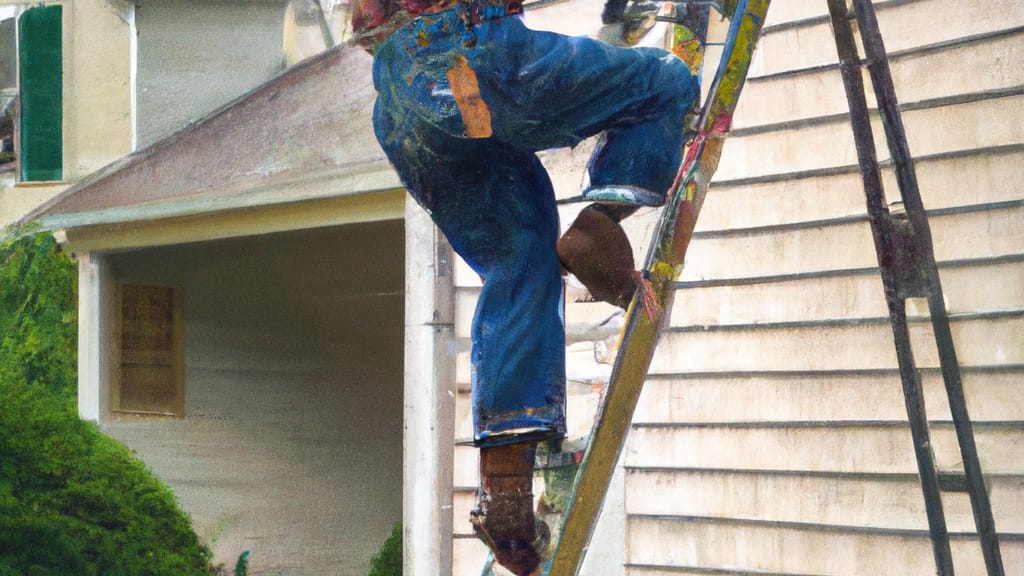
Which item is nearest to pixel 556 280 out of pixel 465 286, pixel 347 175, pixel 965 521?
pixel 965 521

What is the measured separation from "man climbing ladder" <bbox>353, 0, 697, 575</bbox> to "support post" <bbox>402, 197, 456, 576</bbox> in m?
3.03

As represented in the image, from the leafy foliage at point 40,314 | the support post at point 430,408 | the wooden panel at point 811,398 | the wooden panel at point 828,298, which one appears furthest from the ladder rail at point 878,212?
the leafy foliage at point 40,314

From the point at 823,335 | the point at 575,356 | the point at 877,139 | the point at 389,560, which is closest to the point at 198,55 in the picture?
the point at 389,560

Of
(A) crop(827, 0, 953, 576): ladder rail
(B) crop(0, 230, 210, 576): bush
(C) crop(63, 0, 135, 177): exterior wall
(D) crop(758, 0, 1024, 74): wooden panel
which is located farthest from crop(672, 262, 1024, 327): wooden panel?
(C) crop(63, 0, 135, 177): exterior wall

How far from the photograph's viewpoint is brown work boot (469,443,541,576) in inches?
80.9

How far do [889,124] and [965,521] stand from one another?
881 mm

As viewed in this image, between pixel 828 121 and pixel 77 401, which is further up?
pixel 828 121

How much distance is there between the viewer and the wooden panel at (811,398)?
245cm

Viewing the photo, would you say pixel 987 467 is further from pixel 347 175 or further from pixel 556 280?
pixel 347 175

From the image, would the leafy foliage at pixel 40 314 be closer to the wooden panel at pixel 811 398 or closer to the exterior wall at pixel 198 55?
the exterior wall at pixel 198 55

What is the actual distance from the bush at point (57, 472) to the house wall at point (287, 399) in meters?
0.26

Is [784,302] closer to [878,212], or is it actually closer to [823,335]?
[823,335]

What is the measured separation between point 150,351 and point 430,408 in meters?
2.79

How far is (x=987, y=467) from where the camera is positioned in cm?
244
